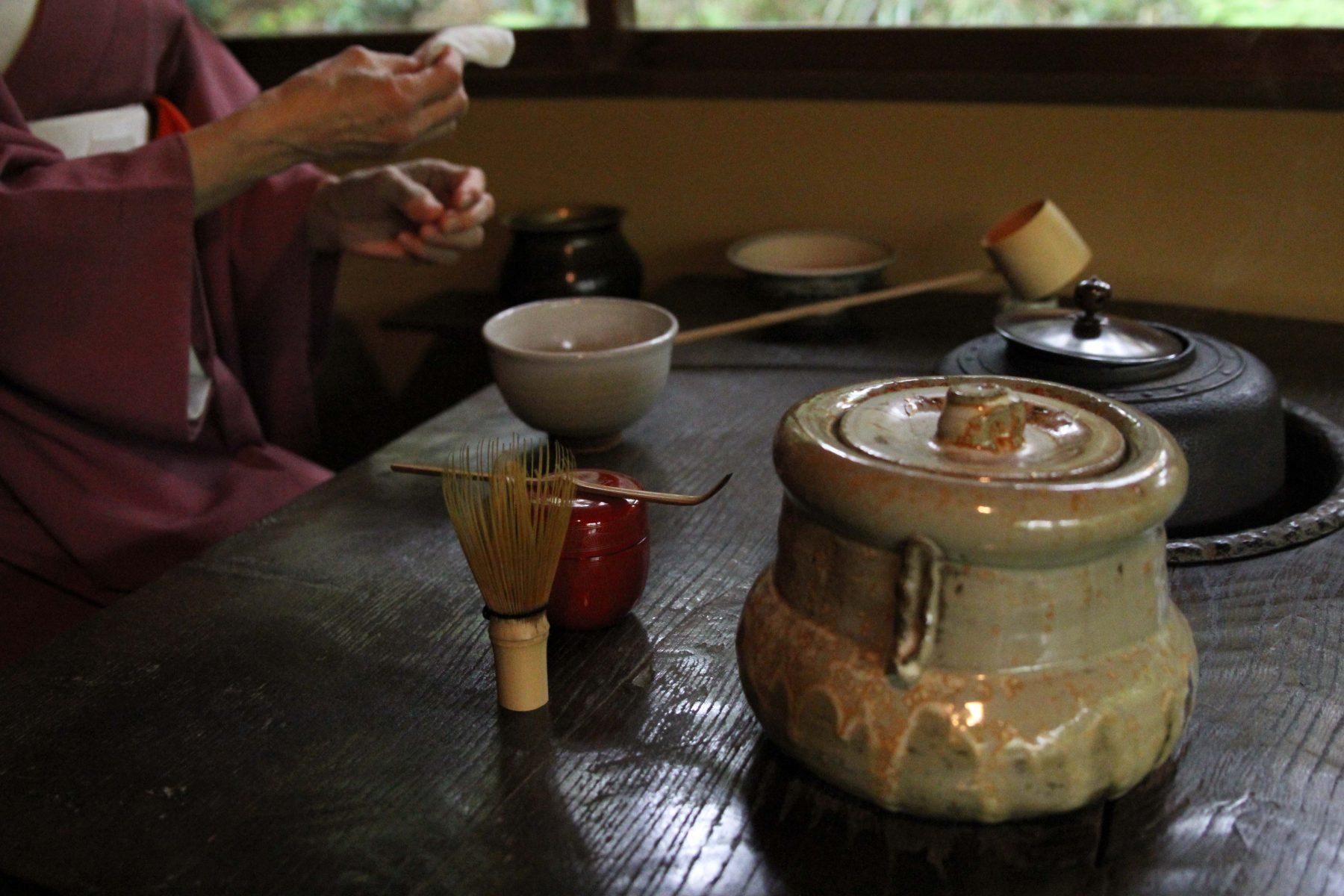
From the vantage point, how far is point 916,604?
62 centimetres

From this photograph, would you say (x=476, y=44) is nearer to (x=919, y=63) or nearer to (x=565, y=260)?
(x=565, y=260)

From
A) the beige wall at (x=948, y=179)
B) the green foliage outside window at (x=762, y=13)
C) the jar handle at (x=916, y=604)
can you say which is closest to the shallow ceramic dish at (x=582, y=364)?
the jar handle at (x=916, y=604)

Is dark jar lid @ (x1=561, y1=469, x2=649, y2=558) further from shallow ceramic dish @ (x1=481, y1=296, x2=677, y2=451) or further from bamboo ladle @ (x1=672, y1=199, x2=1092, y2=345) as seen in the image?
bamboo ladle @ (x1=672, y1=199, x2=1092, y2=345)

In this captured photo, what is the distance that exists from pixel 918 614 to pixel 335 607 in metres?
0.54

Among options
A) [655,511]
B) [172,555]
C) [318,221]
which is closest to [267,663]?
[655,511]

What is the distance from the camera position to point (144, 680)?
86 centimetres

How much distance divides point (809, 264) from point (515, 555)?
1229 mm

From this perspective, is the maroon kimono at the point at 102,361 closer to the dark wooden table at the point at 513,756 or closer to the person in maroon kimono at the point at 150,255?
the person in maroon kimono at the point at 150,255

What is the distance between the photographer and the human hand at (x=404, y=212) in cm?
164

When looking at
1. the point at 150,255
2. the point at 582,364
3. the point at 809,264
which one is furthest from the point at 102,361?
the point at 809,264

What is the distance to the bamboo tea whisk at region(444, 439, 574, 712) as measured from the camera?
0.77 metres

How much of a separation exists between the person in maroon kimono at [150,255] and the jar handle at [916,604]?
105 cm

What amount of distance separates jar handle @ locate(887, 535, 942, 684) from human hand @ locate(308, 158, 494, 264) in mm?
1162

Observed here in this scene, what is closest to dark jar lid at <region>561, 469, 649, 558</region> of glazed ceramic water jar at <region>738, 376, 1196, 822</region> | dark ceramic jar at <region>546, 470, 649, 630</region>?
dark ceramic jar at <region>546, 470, 649, 630</region>
